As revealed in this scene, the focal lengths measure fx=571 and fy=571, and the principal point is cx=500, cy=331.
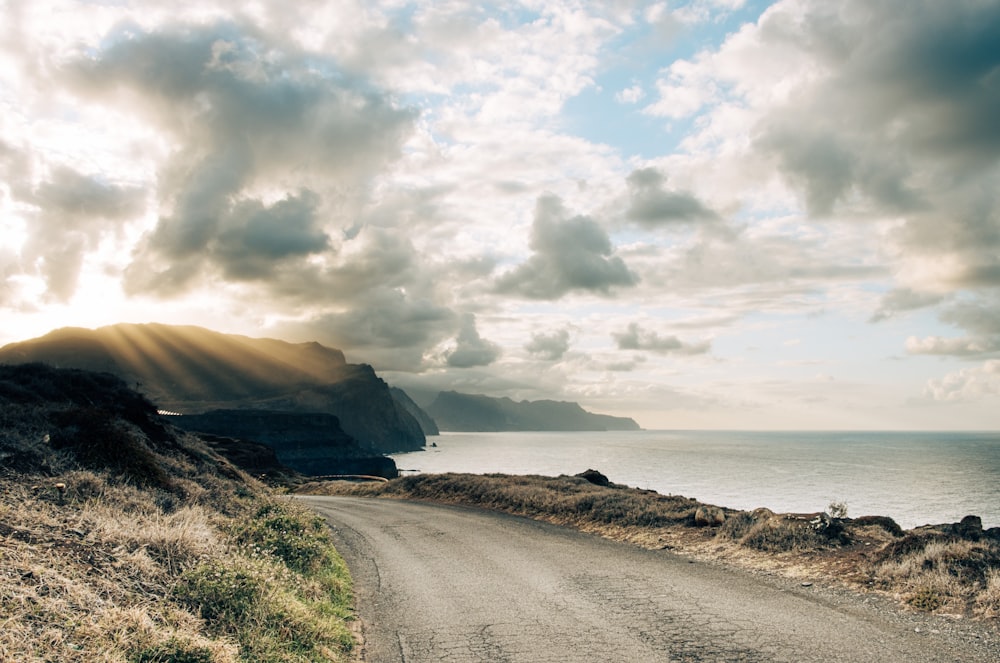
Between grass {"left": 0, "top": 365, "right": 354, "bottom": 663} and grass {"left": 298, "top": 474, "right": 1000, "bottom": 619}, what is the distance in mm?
9118

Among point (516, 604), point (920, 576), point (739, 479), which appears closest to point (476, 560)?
point (516, 604)

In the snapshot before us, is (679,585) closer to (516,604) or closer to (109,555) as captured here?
(516,604)

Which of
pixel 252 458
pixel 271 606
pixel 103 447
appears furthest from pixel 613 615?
pixel 252 458

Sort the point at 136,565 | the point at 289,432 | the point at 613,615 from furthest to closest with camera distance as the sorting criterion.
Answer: the point at 289,432
the point at 613,615
the point at 136,565

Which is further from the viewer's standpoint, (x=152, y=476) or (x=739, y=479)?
(x=739, y=479)

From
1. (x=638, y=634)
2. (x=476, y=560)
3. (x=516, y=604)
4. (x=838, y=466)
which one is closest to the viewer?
(x=638, y=634)

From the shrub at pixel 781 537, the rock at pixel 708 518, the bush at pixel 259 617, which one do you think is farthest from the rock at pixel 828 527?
the bush at pixel 259 617

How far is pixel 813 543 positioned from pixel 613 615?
23.4ft

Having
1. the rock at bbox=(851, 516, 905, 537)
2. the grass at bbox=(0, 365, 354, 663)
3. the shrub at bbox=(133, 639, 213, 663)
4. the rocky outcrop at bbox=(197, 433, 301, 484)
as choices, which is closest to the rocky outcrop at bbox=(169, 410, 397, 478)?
the rocky outcrop at bbox=(197, 433, 301, 484)

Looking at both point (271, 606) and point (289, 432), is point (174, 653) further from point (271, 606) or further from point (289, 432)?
point (289, 432)

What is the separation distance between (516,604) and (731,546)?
710 centimetres

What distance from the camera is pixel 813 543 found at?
13.8 meters

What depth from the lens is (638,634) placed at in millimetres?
8547

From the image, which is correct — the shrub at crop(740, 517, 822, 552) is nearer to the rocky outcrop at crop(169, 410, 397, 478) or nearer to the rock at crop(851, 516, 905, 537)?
the rock at crop(851, 516, 905, 537)
